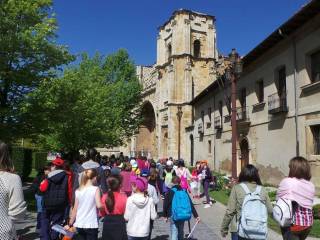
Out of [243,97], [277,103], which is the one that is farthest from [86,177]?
[243,97]

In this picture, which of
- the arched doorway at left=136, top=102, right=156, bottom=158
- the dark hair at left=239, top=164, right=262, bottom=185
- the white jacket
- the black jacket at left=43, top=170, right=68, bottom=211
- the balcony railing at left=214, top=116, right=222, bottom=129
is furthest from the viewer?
the arched doorway at left=136, top=102, right=156, bottom=158

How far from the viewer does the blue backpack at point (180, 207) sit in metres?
7.04

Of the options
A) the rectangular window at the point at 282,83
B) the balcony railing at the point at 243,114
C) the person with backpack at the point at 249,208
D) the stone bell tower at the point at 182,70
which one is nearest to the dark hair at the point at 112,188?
the person with backpack at the point at 249,208

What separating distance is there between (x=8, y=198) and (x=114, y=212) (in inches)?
85.7

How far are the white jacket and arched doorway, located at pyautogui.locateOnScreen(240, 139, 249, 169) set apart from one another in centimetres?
1790

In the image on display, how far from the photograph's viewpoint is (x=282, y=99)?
17.7m

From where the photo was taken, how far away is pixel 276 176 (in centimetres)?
1845

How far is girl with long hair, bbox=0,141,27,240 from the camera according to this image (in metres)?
3.43

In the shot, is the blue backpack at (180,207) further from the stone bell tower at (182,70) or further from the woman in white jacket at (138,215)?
the stone bell tower at (182,70)

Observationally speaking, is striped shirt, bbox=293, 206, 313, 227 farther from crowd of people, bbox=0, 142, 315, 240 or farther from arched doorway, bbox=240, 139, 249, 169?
arched doorway, bbox=240, 139, 249, 169

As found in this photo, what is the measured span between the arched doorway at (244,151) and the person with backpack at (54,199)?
681 inches

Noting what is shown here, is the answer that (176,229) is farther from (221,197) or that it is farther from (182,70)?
(182,70)

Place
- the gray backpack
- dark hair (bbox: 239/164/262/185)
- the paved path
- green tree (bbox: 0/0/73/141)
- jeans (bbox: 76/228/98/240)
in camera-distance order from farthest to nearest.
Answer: green tree (bbox: 0/0/73/141) < the paved path < jeans (bbox: 76/228/98/240) < dark hair (bbox: 239/164/262/185) < the gray backpack

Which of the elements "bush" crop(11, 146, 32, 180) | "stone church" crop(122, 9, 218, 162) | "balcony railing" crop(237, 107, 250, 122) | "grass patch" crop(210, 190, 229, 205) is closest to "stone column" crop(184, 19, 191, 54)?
"stone church" crop(122, 9, 218, 162)
